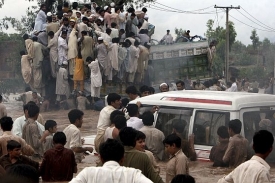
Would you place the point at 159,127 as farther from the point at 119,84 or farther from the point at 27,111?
the point at 119,84

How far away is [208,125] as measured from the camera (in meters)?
10.5

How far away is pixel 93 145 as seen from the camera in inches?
436

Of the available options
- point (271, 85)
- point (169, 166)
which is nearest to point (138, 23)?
point (271, 85)

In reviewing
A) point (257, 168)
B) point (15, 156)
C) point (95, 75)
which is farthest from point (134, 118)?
point (95, 75)

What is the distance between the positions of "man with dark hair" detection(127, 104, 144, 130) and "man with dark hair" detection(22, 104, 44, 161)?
134 cm

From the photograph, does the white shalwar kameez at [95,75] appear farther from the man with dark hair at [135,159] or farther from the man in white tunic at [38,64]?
the man with dark hair at [135,159]

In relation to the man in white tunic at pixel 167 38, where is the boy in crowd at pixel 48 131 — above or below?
below

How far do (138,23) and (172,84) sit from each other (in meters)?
2.12

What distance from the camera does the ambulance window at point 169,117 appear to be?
10641 mm

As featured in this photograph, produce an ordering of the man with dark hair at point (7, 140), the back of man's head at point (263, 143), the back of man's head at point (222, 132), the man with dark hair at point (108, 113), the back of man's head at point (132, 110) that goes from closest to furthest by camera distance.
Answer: the back of man's head at point (263, 143), the man with dark hair at point (7, 140), the back of man's head at point (222, 132), the man with dark hair at point (108, 113), the back of man's head at point (132, 110)

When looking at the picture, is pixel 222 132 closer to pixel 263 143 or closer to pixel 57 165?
pixel 57 165

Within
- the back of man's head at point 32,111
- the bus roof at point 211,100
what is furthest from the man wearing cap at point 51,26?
the back of man's head at point 32,111

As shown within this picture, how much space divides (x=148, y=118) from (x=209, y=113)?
88cm

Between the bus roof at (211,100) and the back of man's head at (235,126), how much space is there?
296 millimetres
